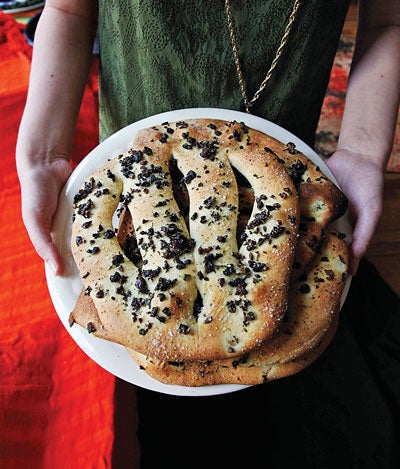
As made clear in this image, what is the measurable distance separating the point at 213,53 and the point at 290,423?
0.86 meters

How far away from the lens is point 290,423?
3.80 feet

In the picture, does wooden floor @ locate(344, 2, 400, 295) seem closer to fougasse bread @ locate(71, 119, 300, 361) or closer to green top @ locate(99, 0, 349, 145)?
green top @ locate(99, 0, 349, 145)

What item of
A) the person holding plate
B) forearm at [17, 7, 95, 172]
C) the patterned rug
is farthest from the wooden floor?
forearm at [17, 7, 95, 172]

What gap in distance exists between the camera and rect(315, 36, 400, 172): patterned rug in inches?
80.5

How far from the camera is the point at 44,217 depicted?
0.86 metres

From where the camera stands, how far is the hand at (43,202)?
821 millimetres

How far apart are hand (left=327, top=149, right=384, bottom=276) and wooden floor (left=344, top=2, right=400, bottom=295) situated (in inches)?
30.2

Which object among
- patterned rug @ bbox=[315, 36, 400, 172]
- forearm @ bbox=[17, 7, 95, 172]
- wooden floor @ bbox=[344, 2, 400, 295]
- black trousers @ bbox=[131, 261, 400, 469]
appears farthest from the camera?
patterned rug @ bbox=[315, 36, 400, 172]

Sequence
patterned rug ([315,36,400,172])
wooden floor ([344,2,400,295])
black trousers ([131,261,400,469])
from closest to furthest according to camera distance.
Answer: black trousers ([131,261,400,469])
wooden floor ([344,2,400,295])
patterned rug ([315,36,400,172])

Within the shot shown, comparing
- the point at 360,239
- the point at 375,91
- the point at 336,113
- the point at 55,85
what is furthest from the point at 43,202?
A: the point at 336,113

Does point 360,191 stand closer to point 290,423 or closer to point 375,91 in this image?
point 375,91

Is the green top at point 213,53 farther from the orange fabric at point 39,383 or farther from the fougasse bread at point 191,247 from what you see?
the orange fabric at point 39,383

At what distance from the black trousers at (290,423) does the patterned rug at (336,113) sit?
1.05 m

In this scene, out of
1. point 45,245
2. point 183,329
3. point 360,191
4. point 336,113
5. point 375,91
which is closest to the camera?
point 183,329
